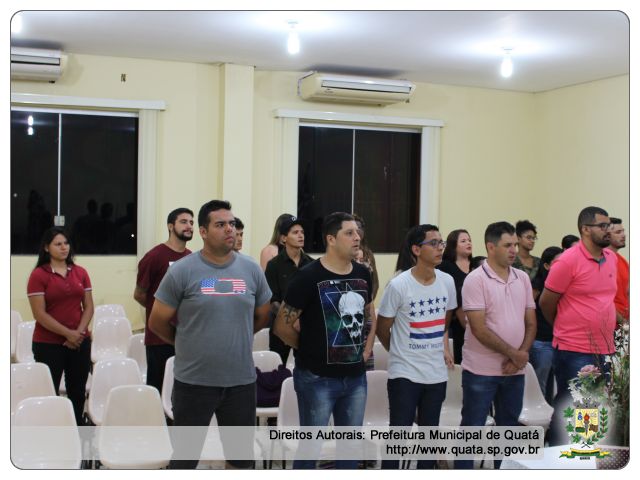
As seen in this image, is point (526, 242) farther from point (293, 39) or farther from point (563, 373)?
point (293, 39)

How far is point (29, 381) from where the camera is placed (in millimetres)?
4379

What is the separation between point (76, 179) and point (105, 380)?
12.6 ft

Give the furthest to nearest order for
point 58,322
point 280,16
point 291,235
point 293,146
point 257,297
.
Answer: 1. point 293,146
2. point 280,16
3. point 291,235
4. point 58,322
5. point 257,297

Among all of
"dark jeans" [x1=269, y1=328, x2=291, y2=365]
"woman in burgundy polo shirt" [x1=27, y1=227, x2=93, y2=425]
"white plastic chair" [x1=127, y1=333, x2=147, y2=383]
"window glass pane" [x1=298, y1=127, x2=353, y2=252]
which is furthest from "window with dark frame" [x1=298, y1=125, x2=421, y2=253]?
"woman in burgundy polo shirt" [x1=27, y1=227, x2=93, y2=425]

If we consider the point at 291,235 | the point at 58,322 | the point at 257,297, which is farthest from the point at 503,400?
the point at 58,322

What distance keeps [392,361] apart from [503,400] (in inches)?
27.8

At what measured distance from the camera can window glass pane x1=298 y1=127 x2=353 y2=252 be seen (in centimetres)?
870

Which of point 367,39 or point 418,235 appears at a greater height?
point 367,39

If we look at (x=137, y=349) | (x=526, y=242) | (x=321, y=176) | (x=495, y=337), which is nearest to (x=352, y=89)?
(x=321, y=176)

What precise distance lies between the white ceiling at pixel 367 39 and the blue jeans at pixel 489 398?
2954 millimetres

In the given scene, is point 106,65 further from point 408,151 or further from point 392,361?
point 392,361

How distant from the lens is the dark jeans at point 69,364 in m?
4.84

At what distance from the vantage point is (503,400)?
14.0 feet

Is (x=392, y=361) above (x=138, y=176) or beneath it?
beneath
